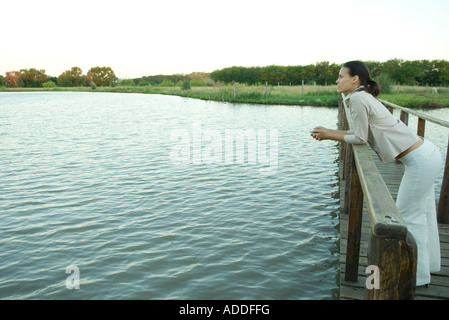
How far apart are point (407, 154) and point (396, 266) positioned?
5.48ft

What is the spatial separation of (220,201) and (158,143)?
7911mm

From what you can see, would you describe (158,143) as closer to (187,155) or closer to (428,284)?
(187,155)

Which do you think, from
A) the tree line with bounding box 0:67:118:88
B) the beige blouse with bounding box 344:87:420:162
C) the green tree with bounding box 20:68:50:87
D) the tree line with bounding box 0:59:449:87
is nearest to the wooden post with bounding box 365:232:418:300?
the beige blouse with bounding box 344:87:420:162

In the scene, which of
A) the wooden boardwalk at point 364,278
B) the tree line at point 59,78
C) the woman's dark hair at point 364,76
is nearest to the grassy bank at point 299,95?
the wooden boardwalk at point 364,278

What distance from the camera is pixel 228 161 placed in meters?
11.9

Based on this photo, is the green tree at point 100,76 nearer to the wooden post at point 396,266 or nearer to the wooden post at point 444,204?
the wooden post at point 444,204

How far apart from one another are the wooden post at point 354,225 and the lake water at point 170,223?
84 centimetres

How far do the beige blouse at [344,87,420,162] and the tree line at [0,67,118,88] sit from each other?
142 m

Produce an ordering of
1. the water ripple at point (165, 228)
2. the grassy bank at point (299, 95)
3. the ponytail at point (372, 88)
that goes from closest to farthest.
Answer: the ponytail at point (372, 88) → the water ripple at point (165, 228) → the grassy bank at point (299, 95)

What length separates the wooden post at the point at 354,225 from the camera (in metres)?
3.74

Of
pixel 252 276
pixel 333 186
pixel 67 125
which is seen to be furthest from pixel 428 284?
pixel 67 125

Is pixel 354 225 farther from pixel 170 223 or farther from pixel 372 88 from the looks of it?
pixel 170 223

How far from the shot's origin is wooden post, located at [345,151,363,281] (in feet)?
12.3

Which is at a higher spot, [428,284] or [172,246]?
[428,284]
